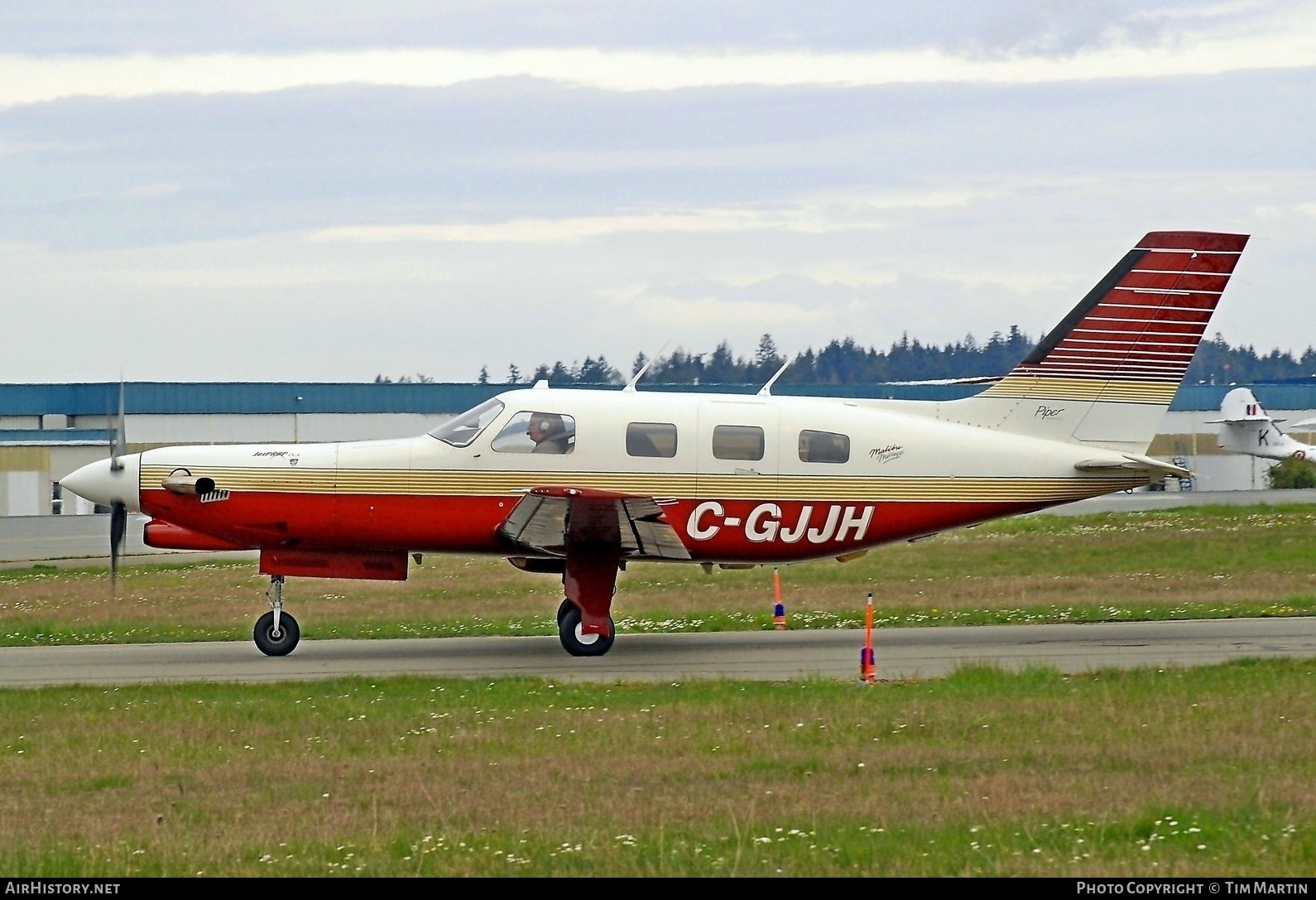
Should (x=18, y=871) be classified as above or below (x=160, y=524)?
below

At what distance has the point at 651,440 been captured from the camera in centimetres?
1662

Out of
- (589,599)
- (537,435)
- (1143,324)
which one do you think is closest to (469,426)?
(537,435)

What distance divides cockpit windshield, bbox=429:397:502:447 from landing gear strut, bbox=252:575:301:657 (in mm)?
2634

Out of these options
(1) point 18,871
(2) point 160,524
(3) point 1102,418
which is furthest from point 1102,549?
(1) point 18,871

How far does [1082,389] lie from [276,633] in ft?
32.4

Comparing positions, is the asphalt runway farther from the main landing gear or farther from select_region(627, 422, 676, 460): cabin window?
select_region(627, 422, 676, 460): cabin window

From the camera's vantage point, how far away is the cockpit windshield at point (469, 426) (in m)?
16.7

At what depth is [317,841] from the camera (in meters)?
7.65

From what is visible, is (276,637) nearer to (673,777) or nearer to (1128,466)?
(673,777)

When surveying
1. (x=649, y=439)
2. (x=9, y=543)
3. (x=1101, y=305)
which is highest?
(x=1101, y=305)

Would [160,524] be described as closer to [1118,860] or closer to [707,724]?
[707,724]

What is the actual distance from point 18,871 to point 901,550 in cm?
2640

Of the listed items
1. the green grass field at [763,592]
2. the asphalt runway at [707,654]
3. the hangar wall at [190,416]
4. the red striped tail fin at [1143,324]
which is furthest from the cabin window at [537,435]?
the hangar wall at [190,416]

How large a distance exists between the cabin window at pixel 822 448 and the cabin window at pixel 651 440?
60.6 inches
